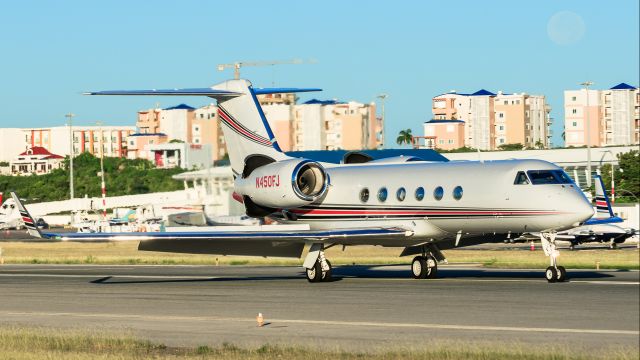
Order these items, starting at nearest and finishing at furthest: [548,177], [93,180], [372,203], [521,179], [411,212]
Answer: [548,177] → [521,179] → [411,212] → [372,203] → [93,180]

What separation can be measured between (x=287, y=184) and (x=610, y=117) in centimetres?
16063

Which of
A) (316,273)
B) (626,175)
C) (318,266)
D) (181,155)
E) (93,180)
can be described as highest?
(181,155)

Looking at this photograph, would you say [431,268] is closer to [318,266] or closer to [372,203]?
[372,203]

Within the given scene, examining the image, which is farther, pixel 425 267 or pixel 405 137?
pixel 405 137

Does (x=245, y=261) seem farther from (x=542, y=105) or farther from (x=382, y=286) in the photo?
(x=542, y=105)

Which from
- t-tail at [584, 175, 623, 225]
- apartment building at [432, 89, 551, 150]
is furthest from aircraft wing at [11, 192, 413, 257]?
apartment building at [432, 89, 551, 150]

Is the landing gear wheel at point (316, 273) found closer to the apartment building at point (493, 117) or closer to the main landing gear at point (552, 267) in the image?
the main landing gear at point (552, 267)

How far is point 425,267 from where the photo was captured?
104 feet

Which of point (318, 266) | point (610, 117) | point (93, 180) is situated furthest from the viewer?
point (610, 117)

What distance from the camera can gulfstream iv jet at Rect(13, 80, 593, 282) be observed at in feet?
93.9

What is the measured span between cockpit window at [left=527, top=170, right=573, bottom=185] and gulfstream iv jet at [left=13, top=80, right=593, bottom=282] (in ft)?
0.09

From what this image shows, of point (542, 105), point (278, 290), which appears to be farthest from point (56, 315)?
point (542, 105)

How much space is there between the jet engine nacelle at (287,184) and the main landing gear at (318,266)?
1.56 m

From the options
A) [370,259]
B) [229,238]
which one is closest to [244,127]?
A: [229,238]
